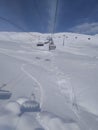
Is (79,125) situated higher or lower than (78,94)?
lower

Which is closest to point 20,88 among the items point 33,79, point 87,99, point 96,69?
point 33,79

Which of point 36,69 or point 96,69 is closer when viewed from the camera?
point 36,69

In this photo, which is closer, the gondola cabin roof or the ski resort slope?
the ski resort slope

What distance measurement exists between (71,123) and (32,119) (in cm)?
65

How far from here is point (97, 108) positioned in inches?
101

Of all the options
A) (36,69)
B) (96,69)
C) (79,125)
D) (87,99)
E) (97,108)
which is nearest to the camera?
(79,125)

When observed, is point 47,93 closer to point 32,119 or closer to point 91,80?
point 32,119

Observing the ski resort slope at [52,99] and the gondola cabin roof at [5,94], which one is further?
the gondola cabin roof at [5,94]

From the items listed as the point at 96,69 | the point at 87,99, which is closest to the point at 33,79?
the point at 87,99

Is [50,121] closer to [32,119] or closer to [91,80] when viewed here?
[32,119]

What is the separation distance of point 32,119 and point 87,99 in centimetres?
133

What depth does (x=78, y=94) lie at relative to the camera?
2.99m

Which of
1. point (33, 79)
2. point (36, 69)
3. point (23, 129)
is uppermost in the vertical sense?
point (36, 69)

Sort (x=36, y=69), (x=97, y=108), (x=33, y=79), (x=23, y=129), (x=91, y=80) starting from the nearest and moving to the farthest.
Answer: (x=23, y=129), (x=97, y=108), (x=33, y=79), (x=91, y=80), (x=36, y=69)
